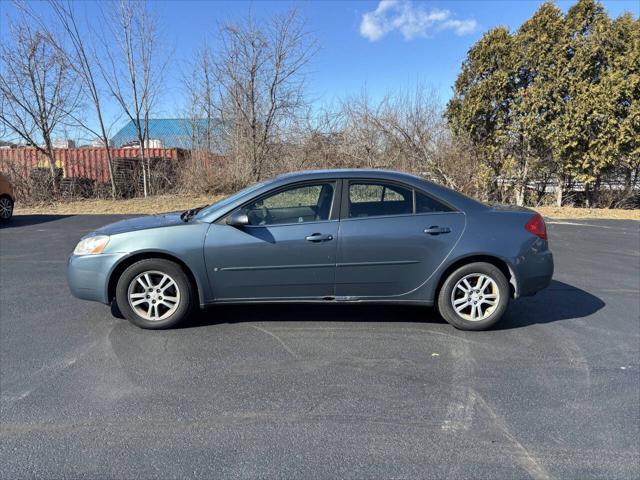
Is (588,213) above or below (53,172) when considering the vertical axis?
below

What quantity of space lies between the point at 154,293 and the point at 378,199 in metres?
2.39

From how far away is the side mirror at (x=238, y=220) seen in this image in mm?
3955

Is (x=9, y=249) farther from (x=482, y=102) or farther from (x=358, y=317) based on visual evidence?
(x=482, y=102)

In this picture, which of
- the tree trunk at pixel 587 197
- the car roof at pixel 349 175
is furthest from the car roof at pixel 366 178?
the tree trunk at pixel 587 197

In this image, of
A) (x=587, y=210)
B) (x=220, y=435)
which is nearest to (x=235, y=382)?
(x=220, y=435)

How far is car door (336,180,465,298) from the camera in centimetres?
406

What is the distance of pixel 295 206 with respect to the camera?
14.7 ft

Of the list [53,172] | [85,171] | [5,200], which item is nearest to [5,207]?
[5,200]

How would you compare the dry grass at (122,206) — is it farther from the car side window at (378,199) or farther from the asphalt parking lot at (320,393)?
the car side window at (378,199)

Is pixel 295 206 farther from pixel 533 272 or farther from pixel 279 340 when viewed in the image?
pixel 533 272

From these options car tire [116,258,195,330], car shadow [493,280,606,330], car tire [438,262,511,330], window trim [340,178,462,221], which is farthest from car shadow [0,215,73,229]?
car shadow [493,280,606,330]

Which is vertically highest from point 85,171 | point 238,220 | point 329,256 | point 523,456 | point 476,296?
point 85,171

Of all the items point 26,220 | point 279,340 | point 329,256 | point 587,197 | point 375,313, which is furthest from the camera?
point 587,197

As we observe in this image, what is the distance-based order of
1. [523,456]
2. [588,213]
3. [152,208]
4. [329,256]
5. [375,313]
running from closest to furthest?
[523,456]
[329,256]
[375,313]
[588,213]
[152,208]
